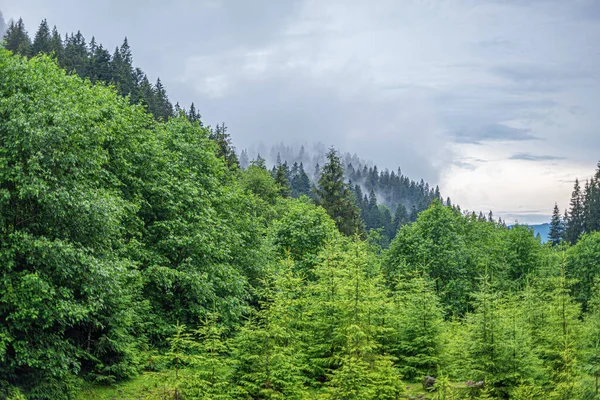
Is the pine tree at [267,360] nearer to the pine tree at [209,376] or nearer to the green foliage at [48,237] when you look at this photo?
the pine tree at [209,376]

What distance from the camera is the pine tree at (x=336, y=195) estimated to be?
62.7 metres

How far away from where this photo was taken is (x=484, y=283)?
1605 centimetres

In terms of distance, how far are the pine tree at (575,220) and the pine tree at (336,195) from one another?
213 feet

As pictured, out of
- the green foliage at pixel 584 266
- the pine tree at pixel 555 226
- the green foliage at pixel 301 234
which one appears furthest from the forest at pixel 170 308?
the pine tree at pixel 555 226

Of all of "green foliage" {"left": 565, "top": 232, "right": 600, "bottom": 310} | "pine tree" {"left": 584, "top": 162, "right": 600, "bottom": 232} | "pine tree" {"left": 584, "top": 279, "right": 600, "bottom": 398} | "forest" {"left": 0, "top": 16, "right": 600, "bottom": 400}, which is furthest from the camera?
"pine tree" {"left": 584, "top": 162, "right": 600, "bottom": 232}

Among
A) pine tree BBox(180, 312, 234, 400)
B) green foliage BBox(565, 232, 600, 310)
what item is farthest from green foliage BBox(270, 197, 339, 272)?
green foliage BBox(565, 232, 600, 310)

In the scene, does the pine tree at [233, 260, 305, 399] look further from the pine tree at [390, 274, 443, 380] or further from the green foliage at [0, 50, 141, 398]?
the pine tree at [390, 274, 443, 380]

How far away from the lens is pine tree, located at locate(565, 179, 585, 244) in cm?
10369

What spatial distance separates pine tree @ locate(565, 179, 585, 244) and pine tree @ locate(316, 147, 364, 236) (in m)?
64.8

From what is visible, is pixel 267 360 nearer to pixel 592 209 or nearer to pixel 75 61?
pixel 75 61

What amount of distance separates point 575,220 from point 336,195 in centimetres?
7225

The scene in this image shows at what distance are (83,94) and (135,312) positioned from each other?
9841 mm

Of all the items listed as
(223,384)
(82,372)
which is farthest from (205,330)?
(82,372)

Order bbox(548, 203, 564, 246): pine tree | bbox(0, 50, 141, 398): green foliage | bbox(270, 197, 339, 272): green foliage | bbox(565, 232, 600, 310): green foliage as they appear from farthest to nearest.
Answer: bbox(548, 203, 564, 246): pine tree
bbox(565, 232, 600, 310): green foliage
bbox(270, 197, 339, 272): green foliage
bbox(0, 50, 141, 398): green foliage
